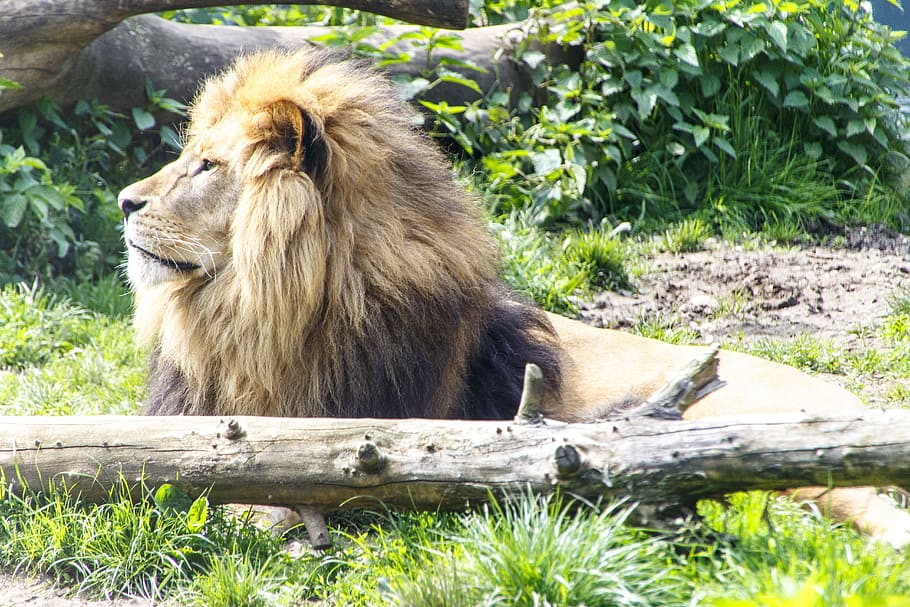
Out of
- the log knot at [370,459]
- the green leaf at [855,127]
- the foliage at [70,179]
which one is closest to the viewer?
the log knot at [370,459]

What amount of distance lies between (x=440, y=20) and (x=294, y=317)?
182 cm

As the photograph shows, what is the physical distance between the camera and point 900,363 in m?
4.63

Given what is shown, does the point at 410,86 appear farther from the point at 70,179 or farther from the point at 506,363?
the point at 506,363

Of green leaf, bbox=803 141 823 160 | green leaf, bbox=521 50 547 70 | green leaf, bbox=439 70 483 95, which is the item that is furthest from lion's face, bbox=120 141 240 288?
green leaf, bbox=803 141 823 160

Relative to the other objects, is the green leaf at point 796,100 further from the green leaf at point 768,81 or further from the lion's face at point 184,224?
the lion's face at point 184,224

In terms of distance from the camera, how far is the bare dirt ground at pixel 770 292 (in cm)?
514

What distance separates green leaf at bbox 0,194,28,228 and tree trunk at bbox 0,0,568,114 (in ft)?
1.64

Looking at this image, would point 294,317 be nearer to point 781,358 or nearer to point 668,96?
point 781,358

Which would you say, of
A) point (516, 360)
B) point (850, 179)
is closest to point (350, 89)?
point (516, 360)

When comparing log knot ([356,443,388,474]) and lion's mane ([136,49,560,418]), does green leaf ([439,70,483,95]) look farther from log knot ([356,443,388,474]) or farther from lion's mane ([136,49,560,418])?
log knot ([356,443,388,474])

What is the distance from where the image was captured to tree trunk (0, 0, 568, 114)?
495 cm

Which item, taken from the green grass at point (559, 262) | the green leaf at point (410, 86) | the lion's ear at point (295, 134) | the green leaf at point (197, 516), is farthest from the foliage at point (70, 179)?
the green leaf at point (197, 516)

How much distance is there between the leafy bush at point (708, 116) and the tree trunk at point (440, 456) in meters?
3.68

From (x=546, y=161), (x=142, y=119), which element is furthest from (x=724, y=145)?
(x=142, y=119)
